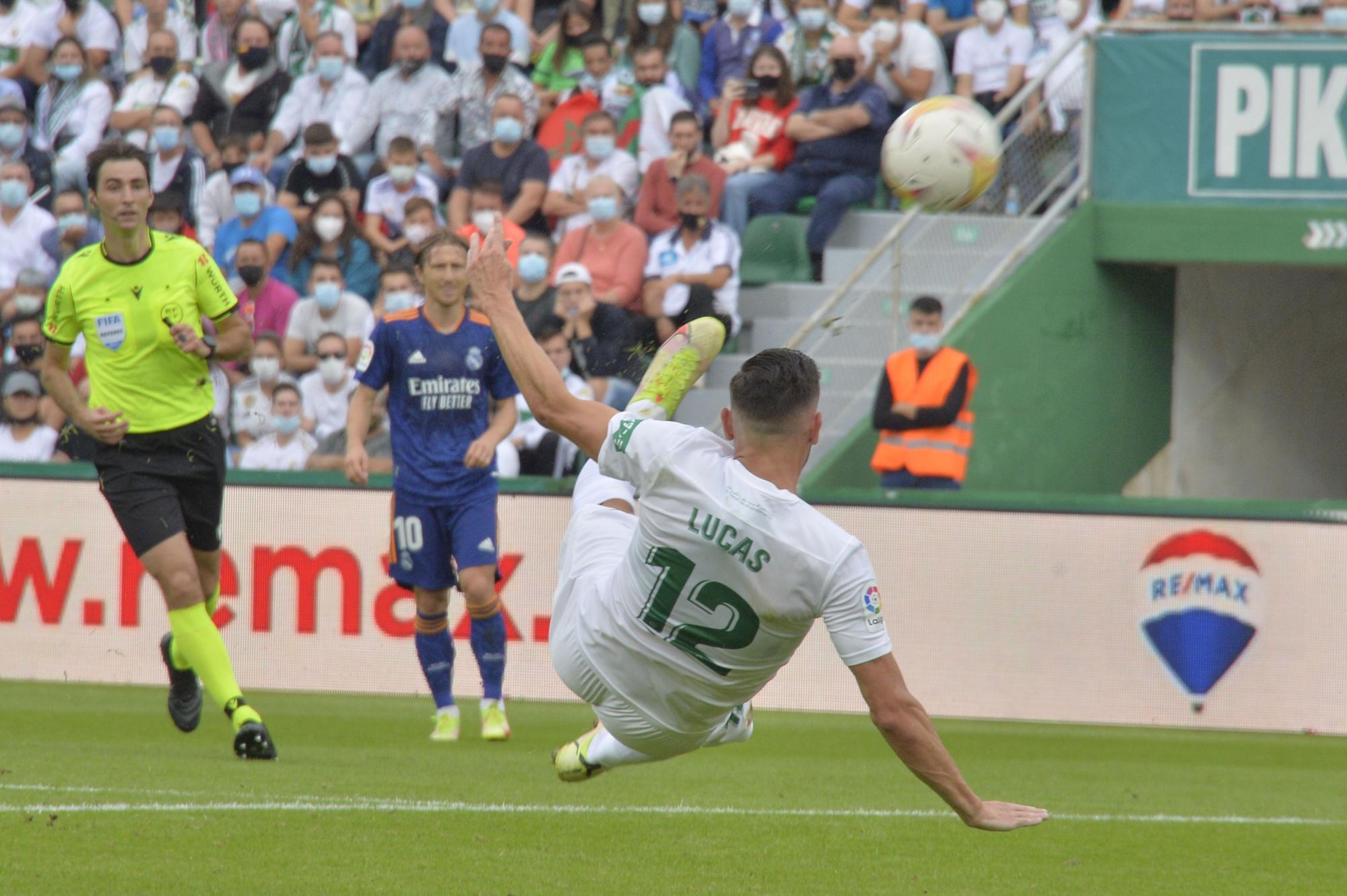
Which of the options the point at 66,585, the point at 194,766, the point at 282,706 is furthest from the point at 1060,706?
the point at 66,585

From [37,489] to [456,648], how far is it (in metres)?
3.16

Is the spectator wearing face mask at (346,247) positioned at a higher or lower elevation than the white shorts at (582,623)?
lower

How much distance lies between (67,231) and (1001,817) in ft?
45.5

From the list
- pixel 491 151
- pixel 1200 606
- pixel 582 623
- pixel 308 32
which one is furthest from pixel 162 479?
pixel 308 32

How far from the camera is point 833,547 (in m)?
4.91

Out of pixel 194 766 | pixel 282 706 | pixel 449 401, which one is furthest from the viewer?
pixel 282 706

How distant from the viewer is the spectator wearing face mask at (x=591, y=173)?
15.1 meters

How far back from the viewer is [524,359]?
5.07 meters

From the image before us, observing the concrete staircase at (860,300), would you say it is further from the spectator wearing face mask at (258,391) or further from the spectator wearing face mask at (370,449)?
the spectator wearing face mask at (258,391)

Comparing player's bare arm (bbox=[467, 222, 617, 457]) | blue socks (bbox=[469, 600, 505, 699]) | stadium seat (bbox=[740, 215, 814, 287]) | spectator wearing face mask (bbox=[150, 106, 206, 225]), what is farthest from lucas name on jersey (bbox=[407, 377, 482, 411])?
spectator wearing face mask (bbox=[150, 106, 206, 225])

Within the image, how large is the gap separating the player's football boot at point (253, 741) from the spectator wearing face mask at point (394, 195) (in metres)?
7.73

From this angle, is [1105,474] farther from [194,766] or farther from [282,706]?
[194,766]

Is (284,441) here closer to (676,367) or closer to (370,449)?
(370,449)

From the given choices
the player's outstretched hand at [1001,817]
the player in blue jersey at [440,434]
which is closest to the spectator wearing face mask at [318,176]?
the player in blue jersey at [440,434]
